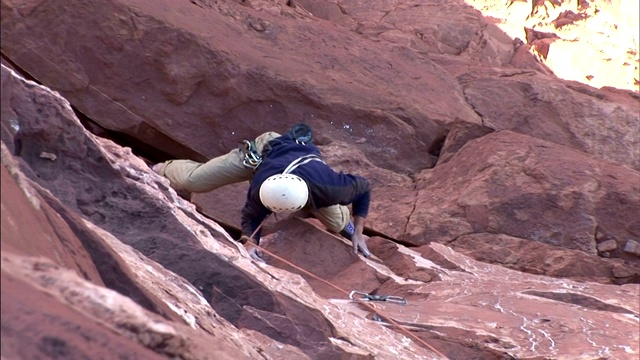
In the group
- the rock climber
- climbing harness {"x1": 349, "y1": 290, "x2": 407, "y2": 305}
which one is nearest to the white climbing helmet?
the rock climber

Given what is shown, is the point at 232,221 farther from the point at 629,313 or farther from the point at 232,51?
the point at 629,313

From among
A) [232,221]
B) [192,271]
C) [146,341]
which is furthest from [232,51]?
[146,341]

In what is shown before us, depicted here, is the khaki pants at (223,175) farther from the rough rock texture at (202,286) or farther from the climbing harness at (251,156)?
A: the rough rock texture at (202,286)

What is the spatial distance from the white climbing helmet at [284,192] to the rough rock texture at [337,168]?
29cm

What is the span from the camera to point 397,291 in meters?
5.03

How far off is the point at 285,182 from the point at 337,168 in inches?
75.2

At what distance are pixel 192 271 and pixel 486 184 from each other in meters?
3.94

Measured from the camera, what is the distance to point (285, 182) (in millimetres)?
5137

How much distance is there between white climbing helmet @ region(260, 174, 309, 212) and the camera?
512 centimetres

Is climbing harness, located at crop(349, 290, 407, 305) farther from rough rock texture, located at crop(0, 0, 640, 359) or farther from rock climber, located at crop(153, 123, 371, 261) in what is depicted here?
rock climber, located at crop(153, 123, 371, 261)

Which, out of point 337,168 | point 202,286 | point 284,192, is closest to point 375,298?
point 284,192

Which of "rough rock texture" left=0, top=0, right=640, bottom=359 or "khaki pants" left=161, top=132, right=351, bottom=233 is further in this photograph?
"khaki pants" left=161, top=132, right=351, bottom=233

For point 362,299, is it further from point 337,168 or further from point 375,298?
point 337,168

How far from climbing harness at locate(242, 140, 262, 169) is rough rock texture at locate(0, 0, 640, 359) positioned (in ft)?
1.16
